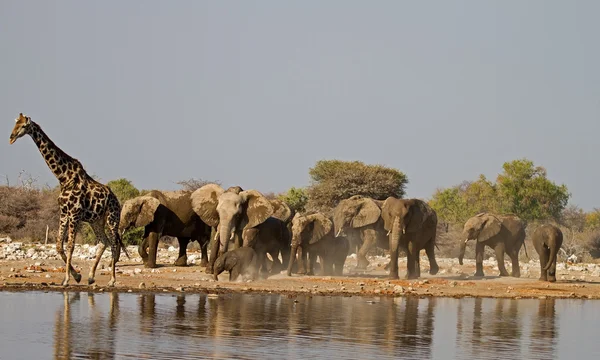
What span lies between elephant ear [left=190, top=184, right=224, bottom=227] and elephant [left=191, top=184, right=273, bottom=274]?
0.08m

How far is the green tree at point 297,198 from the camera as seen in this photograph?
5034 centimetres

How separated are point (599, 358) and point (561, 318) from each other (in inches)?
211

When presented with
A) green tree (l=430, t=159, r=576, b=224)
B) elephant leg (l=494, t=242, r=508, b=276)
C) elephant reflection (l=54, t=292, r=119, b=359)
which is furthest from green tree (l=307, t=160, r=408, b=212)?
elephant reflection (l=54, t=292, r=119, b=359)

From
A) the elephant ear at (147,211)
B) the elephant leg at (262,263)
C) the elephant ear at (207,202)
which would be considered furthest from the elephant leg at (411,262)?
the elephant ear at (147,211)

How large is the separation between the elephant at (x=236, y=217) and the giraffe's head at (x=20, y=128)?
7.33 m

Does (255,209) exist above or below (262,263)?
above

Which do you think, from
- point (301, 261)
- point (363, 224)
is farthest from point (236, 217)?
point (363, 224)

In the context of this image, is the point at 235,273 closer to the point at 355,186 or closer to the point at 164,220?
the point at 164,220

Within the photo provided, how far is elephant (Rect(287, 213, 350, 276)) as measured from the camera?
28.8 m

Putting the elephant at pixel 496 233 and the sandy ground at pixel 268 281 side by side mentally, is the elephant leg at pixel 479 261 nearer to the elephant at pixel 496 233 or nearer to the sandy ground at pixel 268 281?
the elephant at pixel 496 233

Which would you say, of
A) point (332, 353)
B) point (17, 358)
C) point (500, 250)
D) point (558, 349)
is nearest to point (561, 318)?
point (558, 349)

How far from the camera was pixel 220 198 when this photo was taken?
91.7 ft

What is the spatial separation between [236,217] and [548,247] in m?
9.40

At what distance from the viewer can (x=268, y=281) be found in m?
25.9
